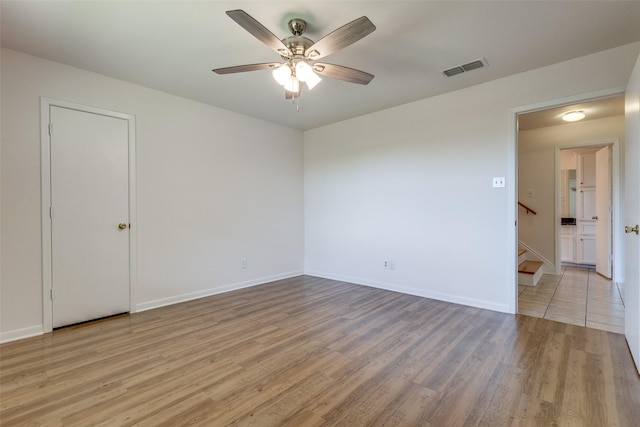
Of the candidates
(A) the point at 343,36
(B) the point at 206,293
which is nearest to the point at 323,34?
(A) the point at 343,36

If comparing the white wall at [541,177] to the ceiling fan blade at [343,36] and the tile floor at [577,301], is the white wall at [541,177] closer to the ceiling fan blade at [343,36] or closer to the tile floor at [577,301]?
the tile floor at [577,301]

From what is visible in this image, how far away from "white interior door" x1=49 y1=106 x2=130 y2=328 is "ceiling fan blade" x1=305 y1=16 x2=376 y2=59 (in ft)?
7.90

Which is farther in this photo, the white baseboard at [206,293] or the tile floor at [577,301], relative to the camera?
the white baseboard at [206,293]

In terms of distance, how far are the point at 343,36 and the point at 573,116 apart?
4248 mm

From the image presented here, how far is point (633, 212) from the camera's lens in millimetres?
2252

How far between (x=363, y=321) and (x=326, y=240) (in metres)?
2.08

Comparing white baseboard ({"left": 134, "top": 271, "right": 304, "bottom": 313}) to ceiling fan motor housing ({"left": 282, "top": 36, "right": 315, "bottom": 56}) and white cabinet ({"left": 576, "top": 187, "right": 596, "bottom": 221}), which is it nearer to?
ceiling fan motor housing ({"left": 282, "top": 36, "right": 315, "bottom": 56})

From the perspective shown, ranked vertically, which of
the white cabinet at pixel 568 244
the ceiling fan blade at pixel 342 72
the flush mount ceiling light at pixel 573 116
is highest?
the flush mount ceiling light at pixel 573 116

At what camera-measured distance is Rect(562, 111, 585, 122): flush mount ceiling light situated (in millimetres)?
4188

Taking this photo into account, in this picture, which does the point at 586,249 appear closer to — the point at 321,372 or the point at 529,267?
the point at 529,267

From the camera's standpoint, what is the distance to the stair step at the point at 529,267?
4.38 m

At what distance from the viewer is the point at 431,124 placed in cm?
378

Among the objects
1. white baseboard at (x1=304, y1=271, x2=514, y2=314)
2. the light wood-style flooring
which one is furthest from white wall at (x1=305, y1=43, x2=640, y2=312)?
the light wood-style flooring

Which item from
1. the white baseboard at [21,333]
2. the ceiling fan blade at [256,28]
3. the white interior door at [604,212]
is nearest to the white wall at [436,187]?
the ceiling fan blade at [256,28]
